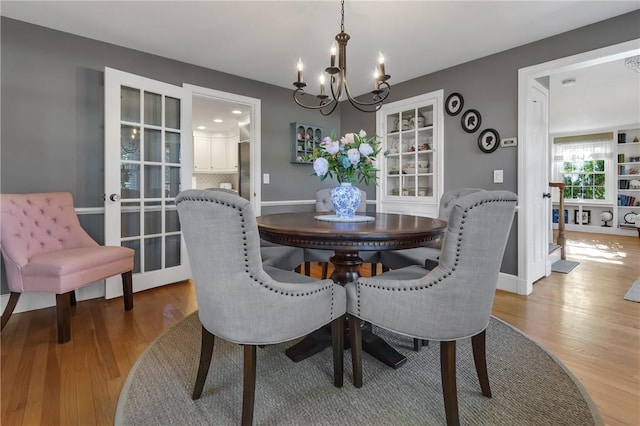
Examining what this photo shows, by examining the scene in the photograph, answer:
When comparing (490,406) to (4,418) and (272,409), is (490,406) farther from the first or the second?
(4,418)

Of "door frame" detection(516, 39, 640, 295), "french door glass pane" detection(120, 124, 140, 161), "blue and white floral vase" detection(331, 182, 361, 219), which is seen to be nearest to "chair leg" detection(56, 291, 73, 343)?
"french door glass pane" detection(120, 124, 140, 161)

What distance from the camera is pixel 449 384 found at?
1.17m

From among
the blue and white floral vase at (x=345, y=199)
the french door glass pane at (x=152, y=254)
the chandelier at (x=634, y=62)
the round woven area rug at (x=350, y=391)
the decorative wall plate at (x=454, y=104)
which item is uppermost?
the chandelier at (x=634, y=62)

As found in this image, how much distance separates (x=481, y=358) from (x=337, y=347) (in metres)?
0.64

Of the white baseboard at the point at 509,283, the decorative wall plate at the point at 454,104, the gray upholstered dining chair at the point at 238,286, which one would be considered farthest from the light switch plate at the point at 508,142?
the gray upholstered dining chair at the point at 238,286

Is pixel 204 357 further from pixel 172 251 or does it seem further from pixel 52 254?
pixel 172 251

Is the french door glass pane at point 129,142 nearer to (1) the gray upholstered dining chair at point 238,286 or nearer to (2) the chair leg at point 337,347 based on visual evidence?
(1) the gray upholstered dining chair at point 238,286

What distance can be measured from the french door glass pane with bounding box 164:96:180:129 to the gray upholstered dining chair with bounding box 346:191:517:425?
2802mm

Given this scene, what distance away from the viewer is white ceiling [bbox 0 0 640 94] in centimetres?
222

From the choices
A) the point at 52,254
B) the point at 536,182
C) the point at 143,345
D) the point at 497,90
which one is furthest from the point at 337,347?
the point at 497,90

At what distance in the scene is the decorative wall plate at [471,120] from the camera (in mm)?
3184

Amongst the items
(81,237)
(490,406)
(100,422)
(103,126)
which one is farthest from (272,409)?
(103,126)

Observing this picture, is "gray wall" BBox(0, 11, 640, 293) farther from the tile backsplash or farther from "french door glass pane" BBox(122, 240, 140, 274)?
the tile backsplash

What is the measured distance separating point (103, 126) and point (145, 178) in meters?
0.55
